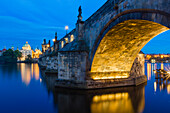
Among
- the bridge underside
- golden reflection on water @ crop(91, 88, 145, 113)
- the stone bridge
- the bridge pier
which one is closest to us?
golden reflection on water @ crop(91, 88, 145, 113)

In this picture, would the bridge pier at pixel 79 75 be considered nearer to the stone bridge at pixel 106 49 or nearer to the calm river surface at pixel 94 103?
the stone bridge at pixel 106 49

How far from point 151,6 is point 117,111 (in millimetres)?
6887

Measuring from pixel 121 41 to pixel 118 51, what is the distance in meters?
1.63

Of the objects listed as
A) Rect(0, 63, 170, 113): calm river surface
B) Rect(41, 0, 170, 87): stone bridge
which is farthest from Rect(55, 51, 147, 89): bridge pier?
Rect(0, 63, 170, 113): calm river surface

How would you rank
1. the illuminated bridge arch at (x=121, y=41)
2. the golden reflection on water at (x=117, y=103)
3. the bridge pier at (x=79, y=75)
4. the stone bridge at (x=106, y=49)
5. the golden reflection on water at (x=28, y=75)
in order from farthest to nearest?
the golden reflection on water at (x=28, y=75) < the bridge pier at (x=79, y=75) < the stone bridge at (x=106, y=49) < the illuminated bridge arch at (x=121, y=41) < the golden reflection on water at (x=117, y=103)

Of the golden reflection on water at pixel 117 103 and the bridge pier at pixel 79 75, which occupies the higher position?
the bridge pier at pixel 79 75

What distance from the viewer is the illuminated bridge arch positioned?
9854 millimetres

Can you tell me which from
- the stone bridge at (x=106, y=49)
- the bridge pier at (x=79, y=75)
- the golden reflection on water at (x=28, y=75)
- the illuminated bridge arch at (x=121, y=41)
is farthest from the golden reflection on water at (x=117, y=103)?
the golden reflection on water at (x=28, y=75)

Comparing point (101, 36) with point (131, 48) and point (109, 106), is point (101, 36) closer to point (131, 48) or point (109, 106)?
point (131, 48)

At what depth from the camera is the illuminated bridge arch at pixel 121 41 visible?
32.3 ft

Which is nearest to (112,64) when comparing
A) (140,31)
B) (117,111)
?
(140,31)

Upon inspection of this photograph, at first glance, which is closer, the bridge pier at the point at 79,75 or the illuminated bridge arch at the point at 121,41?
the illuminated bridge arch at the point at 121,41

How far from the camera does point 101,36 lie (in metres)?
13.4

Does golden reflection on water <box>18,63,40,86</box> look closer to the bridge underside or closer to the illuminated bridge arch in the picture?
the bridge underside
